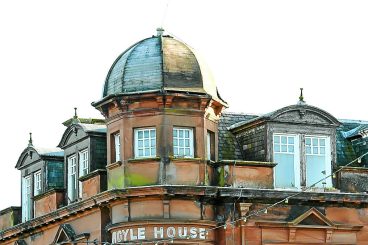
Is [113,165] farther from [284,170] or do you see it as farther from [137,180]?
[284,170]

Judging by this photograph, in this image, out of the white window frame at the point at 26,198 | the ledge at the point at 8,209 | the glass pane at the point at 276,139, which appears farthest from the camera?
the ledge at the point at 8,209

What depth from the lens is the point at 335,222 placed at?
57156mm

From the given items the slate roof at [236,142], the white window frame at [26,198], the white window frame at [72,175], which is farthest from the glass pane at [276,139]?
the white window frame at [26,198]

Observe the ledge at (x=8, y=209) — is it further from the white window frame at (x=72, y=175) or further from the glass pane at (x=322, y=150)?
the glass pane at (x=322, y=150)

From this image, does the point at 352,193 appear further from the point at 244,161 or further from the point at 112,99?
the point at 112,99

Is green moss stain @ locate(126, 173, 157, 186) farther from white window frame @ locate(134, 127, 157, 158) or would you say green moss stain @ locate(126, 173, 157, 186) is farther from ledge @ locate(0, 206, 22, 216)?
ledge @ locate(0, 206, 22, 216)

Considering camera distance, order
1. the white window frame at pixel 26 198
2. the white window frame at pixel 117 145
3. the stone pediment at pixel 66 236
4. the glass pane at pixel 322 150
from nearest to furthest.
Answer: the white window frame at pixel 117 145 < the glass pane at pixel 322 150 < the stone pediment at pixel 66 236 < the white window frame at pixel 26 198

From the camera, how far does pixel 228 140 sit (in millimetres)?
59000

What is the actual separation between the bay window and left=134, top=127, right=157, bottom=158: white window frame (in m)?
4.99

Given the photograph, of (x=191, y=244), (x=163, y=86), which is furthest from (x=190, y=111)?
(x=191, y=244)

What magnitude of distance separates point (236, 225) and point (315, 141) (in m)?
5.14

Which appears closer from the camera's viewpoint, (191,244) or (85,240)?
(191,244)

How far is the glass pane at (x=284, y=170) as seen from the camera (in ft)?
188

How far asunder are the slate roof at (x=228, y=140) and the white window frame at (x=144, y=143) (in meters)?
3.65
